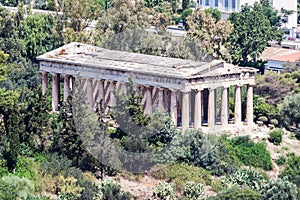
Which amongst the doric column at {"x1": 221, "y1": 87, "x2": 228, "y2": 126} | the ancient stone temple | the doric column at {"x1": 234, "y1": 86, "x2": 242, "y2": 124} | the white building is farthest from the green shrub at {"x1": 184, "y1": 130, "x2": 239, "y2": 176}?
the white building

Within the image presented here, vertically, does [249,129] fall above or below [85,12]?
below

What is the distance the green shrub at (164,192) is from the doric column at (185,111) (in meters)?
8.17

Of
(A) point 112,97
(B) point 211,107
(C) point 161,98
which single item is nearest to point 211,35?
(A) point 112,97

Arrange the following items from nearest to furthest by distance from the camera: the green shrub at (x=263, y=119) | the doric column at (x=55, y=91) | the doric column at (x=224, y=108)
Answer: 1. the doric column at (x=224, y=108)
2. the green shrub at (x=263, y=119)
3. the doric column at (x=55, y=91)

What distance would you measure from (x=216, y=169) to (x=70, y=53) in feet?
54.6

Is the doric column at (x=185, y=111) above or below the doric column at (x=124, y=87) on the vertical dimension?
below

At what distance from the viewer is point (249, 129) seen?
76375mm

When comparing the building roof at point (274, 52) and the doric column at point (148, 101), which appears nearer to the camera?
the doric column at point (148, 101)

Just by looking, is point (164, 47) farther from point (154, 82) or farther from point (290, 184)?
point (290, 184)

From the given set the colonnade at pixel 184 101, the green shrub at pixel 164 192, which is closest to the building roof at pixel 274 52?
the colonnade at pixel 184 101

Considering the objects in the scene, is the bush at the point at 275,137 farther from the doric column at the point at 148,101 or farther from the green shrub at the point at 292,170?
the doric column at the point at 148,101

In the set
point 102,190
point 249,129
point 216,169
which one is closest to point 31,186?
point 102,190

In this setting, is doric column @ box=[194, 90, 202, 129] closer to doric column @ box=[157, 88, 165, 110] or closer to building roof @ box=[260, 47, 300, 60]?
doric column @ box=[157, 88, 165, 110]

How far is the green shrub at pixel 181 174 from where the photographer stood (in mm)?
67481
